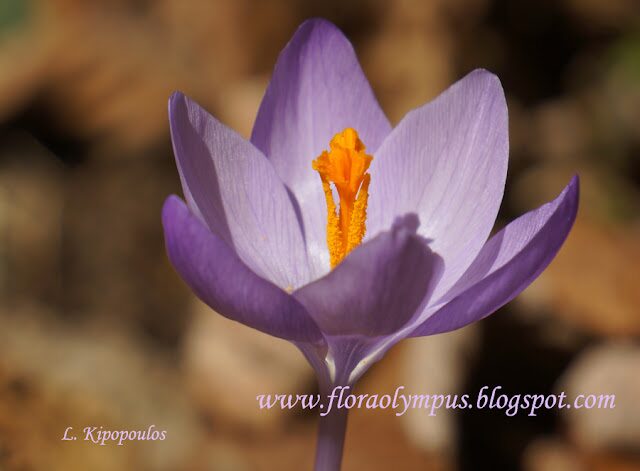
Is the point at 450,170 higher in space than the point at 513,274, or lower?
higher

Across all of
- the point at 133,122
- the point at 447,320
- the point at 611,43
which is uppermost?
the point at 611,43

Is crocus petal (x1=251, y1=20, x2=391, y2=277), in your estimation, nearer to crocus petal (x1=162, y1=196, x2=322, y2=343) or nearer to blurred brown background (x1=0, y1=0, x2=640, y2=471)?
crocus petal (x1=162, y1=196, x2=322, y2=343)

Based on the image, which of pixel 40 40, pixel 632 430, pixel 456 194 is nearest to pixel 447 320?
pixel 456 194

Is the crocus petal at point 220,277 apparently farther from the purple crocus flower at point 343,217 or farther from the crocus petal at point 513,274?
the crocus petal at point 513,274

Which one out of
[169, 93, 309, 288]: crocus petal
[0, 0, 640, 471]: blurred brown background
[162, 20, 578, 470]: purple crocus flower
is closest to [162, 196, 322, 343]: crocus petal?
[162, 20, 578, 470]: purple crocus flower

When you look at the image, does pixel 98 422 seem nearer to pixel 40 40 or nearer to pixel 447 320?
pixel 447 320
